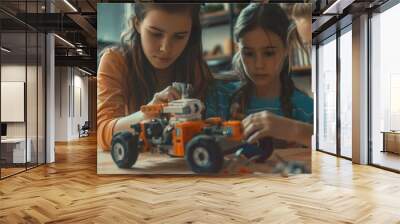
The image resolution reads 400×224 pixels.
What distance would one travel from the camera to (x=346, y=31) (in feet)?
30.0

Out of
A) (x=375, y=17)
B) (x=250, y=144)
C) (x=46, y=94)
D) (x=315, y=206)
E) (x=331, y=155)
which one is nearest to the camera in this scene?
(x=315, y=206)

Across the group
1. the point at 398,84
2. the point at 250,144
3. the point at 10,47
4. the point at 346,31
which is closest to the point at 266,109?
the point at 250,144

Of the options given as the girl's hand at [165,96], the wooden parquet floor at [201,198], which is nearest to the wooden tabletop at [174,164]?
the wooden parquet floor at [201,198]

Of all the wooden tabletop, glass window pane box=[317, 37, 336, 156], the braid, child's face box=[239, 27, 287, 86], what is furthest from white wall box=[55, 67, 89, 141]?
the braid

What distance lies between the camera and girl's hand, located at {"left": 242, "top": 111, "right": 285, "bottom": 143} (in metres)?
6.70

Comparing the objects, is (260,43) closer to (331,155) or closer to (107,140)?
(107,140)

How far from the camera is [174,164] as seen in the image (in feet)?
22.1

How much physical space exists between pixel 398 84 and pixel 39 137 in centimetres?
715

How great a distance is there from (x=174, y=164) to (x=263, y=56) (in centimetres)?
243

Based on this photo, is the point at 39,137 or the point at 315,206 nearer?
the point at 315,206

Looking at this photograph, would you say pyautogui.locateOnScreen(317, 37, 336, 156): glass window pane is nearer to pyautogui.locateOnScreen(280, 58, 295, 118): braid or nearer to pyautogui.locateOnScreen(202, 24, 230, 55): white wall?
pyautogui.locateOnScreen(280, 58, 295, 118): braid

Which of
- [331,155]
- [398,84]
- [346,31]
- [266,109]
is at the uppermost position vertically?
[346,31]

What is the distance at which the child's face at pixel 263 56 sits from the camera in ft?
22.0

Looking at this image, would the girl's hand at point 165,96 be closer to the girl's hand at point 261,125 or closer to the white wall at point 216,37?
the white wall at point 216,37
